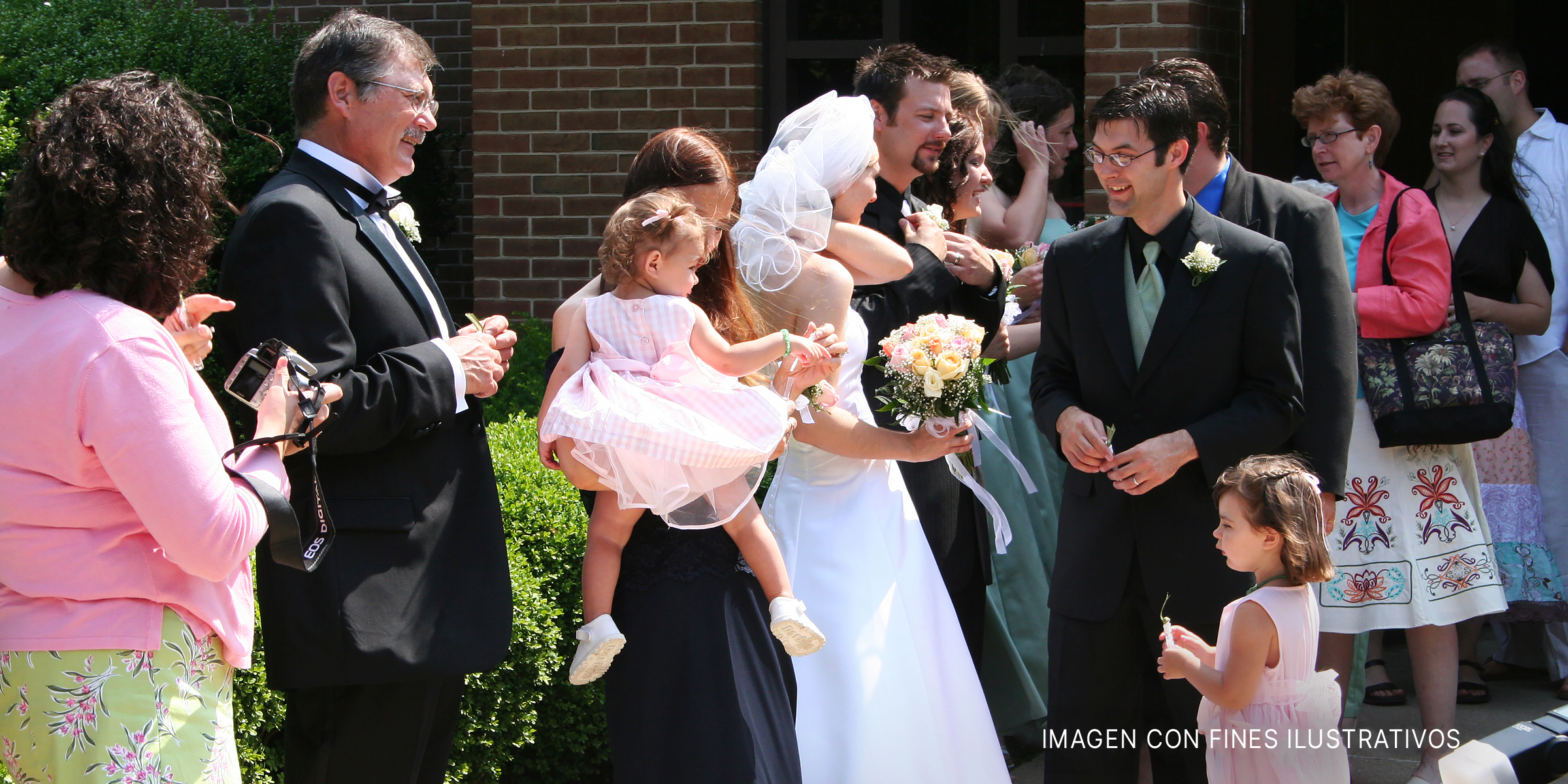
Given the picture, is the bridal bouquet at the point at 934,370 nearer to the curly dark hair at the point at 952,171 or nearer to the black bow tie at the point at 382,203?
the curly dark hair at the point at 952,171

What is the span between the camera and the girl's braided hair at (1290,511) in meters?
3.09

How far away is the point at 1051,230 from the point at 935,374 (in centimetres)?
235

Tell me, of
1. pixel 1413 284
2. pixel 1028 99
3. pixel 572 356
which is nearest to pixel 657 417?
pixel 572 356

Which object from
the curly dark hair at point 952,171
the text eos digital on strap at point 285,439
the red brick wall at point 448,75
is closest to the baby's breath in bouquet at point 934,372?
the curly dark hair at point 952,171

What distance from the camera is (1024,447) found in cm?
517

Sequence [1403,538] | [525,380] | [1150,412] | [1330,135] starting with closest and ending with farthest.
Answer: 1. [1150,412]
2. [1403,538]
3. [1330,135]
4. [525,380]

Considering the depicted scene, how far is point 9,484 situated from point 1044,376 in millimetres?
2561

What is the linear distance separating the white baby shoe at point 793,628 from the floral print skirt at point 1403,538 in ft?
7.97

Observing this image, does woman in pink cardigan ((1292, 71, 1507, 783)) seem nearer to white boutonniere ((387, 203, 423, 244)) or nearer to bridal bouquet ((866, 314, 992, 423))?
bridal bouquet ((866, 314, 992, 423))

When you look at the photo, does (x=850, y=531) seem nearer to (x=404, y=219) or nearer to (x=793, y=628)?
(x=793, y=628)

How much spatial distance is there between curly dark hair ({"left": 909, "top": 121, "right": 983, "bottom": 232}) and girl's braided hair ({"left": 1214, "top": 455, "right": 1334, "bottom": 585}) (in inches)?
68.2

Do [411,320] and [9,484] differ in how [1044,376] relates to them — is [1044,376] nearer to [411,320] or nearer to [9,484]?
[411,320]

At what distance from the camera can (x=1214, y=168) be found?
12.7 ft

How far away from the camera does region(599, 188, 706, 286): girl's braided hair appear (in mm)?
3023
